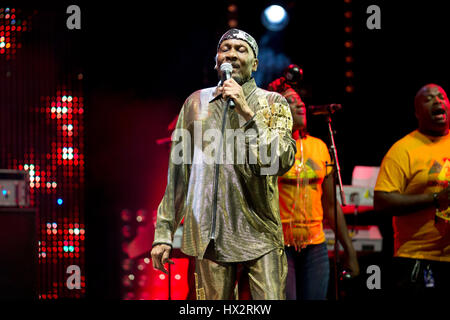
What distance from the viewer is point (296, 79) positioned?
16.1 feet

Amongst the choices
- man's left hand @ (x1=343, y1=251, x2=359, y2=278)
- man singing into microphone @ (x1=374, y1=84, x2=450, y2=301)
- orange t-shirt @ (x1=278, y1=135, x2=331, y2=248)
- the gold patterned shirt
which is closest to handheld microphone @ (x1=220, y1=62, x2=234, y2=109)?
the gold patterned shirt

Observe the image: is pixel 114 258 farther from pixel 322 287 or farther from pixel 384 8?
pixel 384 8

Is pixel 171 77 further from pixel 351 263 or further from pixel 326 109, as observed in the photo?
pixel 351 263

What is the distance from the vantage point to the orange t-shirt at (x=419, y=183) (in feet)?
14.9

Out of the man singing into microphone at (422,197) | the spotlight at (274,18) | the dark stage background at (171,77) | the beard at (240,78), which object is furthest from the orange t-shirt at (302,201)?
the spotlight at (274,18)

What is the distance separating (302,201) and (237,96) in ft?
6.02

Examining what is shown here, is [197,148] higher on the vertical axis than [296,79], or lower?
lower

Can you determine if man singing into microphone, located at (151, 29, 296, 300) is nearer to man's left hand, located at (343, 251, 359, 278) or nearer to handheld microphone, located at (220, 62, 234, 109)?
handheld microphone, located at (220, 62, 234, 109)

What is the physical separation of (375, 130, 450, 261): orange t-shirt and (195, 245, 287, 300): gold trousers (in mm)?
1714

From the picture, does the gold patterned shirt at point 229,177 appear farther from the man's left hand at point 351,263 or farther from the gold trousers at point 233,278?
the man's left hand at point 351,263

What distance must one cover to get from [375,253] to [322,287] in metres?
2.21

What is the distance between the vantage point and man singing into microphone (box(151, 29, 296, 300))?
3148mm

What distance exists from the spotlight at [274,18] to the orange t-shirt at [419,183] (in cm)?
257
